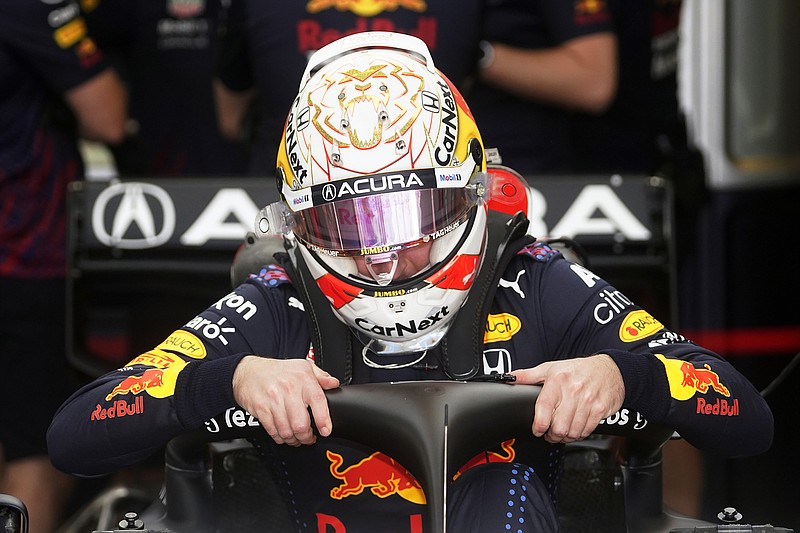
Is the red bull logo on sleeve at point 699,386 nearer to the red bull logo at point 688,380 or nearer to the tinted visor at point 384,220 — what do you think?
the red bull logo at point 688,380

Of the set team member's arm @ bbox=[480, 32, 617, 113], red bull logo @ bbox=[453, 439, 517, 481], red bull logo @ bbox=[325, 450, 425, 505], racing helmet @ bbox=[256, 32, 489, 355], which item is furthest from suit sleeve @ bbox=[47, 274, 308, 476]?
team member's arm @ bbox=[480, 32, 617, 113]

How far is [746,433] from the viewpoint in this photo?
6.74ft

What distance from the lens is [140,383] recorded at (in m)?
2.04

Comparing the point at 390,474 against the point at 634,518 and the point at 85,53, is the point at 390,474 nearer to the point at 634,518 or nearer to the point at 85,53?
the point at 634,518

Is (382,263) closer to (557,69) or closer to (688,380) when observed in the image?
(688,380)

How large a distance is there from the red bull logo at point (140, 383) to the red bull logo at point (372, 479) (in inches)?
12.0

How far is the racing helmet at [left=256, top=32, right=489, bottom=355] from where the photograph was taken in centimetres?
207

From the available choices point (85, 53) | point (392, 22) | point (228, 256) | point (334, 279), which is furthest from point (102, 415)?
point (85, 53)

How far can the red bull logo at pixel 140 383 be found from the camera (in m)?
2.02

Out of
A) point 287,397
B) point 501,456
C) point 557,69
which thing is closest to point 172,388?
point 287,397

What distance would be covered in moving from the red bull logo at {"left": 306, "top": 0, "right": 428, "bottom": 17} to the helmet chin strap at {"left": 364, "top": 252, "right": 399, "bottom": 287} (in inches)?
47.8

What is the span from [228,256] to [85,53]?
708 mm

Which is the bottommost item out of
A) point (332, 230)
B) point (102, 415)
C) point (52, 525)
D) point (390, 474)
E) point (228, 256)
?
point (52, 525)

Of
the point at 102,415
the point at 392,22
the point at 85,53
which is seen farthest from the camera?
the point at 85,53
